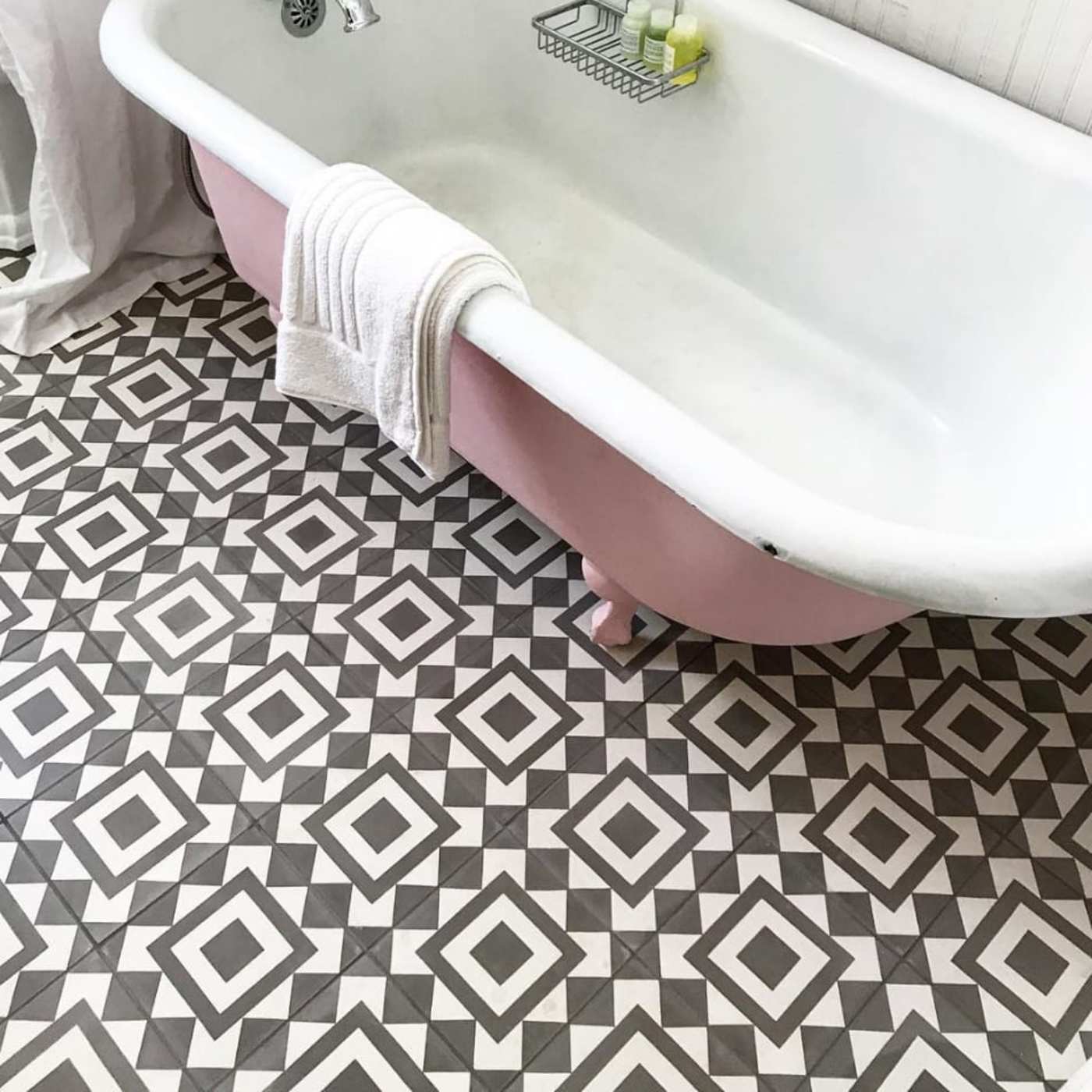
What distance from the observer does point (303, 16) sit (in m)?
1.79

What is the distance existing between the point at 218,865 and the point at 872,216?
1211 mm

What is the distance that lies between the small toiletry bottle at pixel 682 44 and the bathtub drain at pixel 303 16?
0.57m

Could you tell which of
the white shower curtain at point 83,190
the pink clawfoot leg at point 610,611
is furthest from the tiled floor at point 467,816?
the white shower curtain at point 83,190

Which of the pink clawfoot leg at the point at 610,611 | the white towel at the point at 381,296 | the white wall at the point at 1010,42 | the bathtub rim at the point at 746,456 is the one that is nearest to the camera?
the bathtub rim at the point at 746,456

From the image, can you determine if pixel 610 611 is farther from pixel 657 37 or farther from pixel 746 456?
pixel 657 37

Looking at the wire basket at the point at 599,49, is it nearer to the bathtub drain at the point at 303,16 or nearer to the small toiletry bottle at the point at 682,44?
the small toiletry bottle at the point at 682,44

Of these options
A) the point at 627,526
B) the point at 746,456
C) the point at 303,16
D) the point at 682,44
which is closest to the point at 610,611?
the point at 627,526

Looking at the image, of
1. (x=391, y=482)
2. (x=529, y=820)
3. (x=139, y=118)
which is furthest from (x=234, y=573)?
(x=139, y=118)

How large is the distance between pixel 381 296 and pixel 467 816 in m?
0.65

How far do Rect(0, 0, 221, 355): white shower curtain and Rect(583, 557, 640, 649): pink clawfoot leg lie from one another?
1.07m

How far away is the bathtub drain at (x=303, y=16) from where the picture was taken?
5.80 ft

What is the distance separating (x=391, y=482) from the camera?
5.87 ft

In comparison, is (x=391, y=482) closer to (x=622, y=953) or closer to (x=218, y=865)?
(x=218, y=865)

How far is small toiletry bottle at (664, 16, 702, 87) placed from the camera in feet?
5.32
